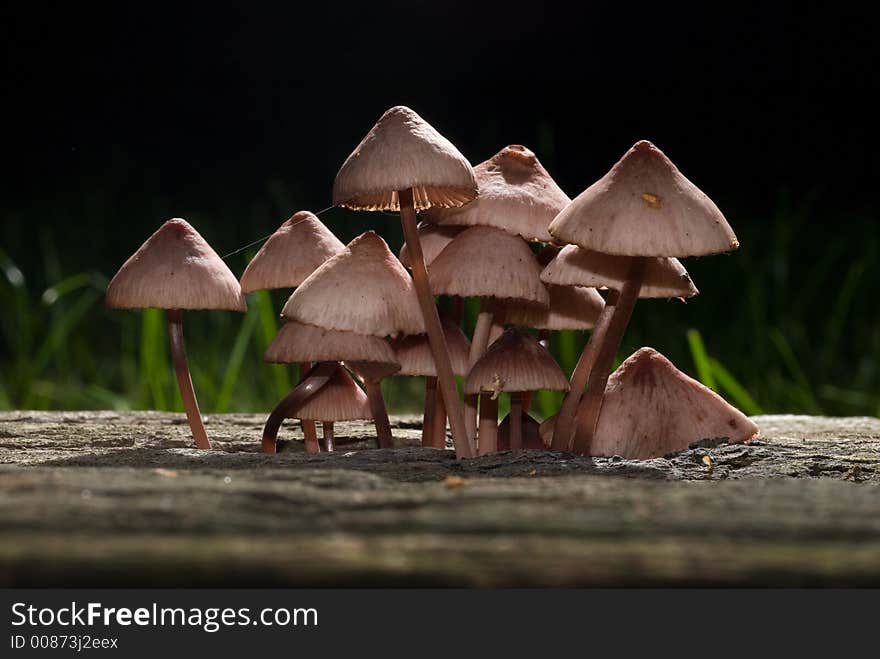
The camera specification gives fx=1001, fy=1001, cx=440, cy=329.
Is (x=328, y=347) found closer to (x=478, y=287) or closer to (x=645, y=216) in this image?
(x=478, y=287)

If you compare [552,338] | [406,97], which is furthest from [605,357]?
[406,97]

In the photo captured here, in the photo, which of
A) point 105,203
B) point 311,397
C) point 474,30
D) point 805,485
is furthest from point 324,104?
point 805,485

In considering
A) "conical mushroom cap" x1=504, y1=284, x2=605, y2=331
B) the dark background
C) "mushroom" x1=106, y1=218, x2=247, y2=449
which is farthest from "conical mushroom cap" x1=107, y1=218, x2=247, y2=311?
the dark background

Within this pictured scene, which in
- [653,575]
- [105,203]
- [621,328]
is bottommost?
[653,575]

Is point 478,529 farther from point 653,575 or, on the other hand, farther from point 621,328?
point 621,328

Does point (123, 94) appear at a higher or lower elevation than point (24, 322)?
higher

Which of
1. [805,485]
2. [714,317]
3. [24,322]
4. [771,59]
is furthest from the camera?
[771,59]

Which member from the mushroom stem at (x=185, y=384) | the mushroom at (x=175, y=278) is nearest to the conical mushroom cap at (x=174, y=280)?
the mushroom at (x=175, y=278)

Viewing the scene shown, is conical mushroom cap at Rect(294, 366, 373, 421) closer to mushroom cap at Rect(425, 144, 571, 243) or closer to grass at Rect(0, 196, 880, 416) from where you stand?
mushroom cap at Rect(425, 144, 571, 243)
